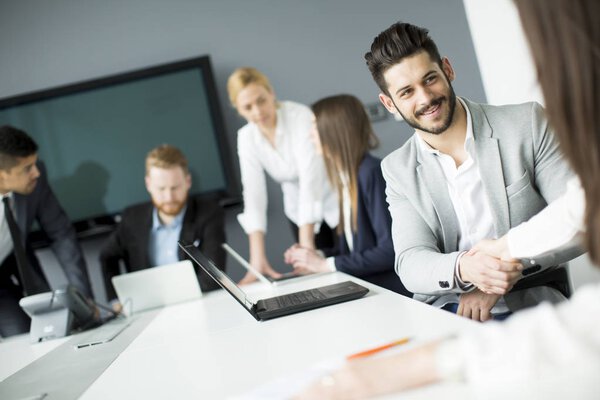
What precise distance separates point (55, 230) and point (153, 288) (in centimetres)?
133

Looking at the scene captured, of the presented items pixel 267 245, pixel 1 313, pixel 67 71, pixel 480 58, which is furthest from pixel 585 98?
pixel 67 71

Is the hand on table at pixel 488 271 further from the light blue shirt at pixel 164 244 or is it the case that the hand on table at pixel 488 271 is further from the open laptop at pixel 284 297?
the light blue shirt at pixel 164 244

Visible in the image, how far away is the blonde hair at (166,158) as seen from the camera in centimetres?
362

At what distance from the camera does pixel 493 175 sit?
1.70m

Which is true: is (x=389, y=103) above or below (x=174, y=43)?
below

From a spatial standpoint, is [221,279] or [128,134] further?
[128,134]

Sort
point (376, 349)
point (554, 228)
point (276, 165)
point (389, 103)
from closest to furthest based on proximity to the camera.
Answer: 1. point (376, 349)
2. point (554, 228)
3. point (389, 103)
4. point (276, 165)

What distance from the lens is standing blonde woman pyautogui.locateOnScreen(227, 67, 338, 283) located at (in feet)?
11.0

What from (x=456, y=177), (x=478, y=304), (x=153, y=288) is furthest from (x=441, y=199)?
(x=153, y=288)

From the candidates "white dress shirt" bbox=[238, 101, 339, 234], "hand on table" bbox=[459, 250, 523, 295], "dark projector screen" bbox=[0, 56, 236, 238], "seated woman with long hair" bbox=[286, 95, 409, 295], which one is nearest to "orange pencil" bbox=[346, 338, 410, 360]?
"hand on table" bbox=[459, 250, 523, 295]

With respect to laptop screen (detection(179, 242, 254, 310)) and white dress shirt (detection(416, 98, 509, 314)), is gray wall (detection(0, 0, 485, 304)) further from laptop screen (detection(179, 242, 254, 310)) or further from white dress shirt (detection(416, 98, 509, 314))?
laptop screen (detection(179, 242, 254, 310))

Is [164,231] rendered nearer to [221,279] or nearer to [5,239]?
[5,239]

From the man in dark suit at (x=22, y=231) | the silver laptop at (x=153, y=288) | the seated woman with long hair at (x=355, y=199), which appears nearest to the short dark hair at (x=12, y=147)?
the man in dark suit at (x=22, y=231)

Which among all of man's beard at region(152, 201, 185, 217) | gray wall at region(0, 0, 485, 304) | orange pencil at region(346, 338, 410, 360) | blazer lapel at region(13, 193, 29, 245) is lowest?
orange pencil at region(346, 338, 410, 360)
